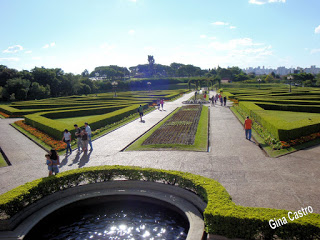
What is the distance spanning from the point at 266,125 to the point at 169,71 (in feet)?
479

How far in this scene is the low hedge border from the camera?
5.62 metres

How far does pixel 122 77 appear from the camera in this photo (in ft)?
468

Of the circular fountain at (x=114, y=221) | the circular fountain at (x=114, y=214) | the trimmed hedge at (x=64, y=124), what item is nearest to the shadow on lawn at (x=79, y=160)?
the circular fountain at (x=114, y=214)

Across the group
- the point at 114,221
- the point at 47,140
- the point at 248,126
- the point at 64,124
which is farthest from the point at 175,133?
the point at 114,221

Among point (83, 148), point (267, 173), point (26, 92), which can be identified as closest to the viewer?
point (267, 173)

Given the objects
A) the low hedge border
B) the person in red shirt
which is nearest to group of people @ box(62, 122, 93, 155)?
the low hedge border

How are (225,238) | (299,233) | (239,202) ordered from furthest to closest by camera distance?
(239,202), (225,238), (299,233)

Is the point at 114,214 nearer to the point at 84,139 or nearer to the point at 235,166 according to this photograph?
the point at 235,166

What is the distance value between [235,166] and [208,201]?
4.47 metres

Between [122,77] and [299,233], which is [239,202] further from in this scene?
[122,77]

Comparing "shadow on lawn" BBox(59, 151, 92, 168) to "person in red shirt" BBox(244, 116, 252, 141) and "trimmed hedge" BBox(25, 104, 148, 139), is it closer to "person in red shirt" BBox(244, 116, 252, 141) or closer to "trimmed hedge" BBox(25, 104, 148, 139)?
"trimmed hedge" BBox(25, 104, 148, 139)

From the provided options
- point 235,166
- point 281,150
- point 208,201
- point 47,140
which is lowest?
point 235,166

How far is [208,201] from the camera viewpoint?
6.97m

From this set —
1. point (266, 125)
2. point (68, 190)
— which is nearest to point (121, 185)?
point (68, 190)
